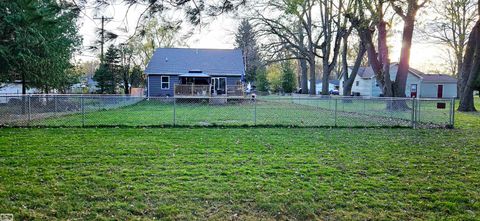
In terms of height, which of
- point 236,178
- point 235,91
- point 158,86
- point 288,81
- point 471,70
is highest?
point 288,81

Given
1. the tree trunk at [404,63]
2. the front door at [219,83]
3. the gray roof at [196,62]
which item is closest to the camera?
the tree trunk at [404,63]

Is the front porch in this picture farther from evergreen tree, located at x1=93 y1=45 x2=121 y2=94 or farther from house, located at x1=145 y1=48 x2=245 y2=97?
evergreen tree, located at x1=93 y1=45 x2=121 y2=94

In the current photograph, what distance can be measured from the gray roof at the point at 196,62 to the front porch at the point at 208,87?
0.67 m

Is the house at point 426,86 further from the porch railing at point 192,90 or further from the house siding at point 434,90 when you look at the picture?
the porch railing at point 192,90

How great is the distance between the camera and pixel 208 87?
983 inches

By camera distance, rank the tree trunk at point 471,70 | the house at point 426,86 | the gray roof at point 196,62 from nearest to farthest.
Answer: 1. the tree trunk at point 471,70
2. the gray roof at point 196,62
3. the house at point 426,86

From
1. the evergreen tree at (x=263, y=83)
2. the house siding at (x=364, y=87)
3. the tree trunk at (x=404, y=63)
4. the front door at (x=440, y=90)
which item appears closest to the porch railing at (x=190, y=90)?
the tree trunk at (x=404, y=63)

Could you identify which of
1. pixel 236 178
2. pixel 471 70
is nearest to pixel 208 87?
pixel 471 70

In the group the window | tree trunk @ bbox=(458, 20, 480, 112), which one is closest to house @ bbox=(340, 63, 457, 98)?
tree trunk @ bbox=(458, 20, 480, 112)

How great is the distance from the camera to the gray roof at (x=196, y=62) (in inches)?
1096

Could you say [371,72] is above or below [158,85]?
above

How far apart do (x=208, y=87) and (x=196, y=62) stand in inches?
190

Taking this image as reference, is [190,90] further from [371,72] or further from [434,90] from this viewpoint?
[434,90]

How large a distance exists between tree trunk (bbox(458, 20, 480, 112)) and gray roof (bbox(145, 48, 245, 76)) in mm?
15625
